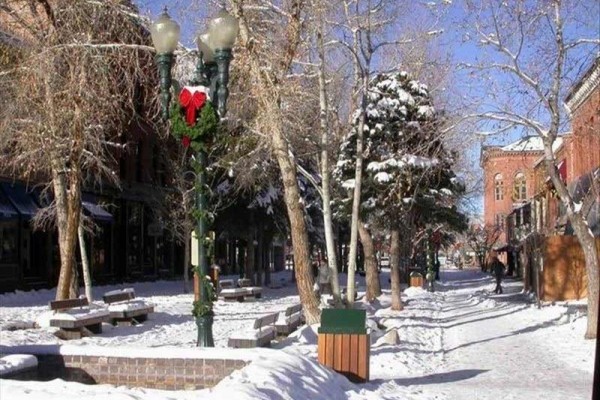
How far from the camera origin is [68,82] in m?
18.2

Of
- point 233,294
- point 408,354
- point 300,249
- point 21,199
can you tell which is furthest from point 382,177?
point 21,199

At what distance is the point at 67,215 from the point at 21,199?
12.0 meters

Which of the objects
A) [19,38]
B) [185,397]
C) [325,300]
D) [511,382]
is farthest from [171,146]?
[185,397]

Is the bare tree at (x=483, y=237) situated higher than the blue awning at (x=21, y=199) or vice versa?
the blue awning at (x=21, y=199)

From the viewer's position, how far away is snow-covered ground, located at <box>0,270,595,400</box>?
8335 millimetres

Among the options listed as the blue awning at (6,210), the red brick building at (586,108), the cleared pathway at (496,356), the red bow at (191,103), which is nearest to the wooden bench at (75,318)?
the cleared pathway at (496,356)

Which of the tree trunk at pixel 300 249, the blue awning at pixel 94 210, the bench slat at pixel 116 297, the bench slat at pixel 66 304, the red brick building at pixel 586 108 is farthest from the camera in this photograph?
the blue awning at pixel 94 210

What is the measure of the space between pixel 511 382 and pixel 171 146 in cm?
3007

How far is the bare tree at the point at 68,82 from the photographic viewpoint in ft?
57.4

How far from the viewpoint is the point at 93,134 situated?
2164cm

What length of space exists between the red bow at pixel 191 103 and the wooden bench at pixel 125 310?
10.4 m

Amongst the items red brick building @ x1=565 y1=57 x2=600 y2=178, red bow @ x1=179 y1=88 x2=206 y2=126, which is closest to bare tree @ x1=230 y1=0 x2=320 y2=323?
red bow @ x1=179 y1=88 x2=206 y2=126

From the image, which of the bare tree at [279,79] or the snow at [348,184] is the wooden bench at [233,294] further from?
the bare tree at [279,79]

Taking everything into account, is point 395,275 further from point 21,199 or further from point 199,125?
point 199,125
